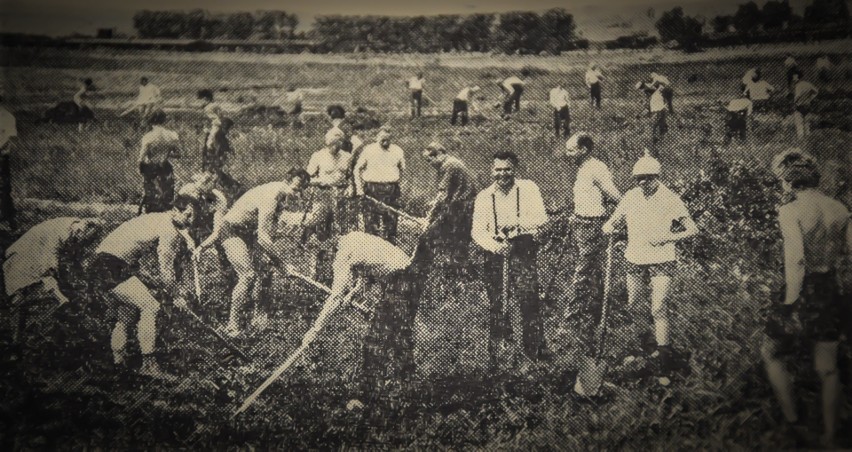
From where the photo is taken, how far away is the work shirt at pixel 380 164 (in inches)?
179

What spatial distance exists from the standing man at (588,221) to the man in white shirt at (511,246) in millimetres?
Result: 229

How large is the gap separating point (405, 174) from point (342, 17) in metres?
1.10

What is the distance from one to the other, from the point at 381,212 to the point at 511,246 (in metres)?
0.85

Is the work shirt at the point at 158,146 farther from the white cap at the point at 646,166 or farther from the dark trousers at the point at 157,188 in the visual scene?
the white cap at the point at 646,166

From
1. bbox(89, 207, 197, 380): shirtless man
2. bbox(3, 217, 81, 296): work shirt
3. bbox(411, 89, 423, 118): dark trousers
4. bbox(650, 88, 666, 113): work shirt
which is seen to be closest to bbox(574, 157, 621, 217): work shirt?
bbox(650, 88, 666, 113): work shirt

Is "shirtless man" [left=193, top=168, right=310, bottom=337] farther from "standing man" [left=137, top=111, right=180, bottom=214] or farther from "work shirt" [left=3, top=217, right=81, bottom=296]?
"work shirt" [left=3, top=217, right=81, bottom=296]

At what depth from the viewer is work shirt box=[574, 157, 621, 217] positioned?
4465 millimetres

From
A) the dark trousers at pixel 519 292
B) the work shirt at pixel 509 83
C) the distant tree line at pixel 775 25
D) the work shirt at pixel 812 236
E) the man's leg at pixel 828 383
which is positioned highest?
the distant tree line at pixel 775 25

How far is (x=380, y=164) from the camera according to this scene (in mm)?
4539

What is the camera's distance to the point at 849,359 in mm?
4285

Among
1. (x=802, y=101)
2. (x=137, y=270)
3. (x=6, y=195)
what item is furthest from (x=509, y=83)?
(x=6, y=195)

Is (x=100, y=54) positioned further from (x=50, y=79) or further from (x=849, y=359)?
(x=849, y=359)

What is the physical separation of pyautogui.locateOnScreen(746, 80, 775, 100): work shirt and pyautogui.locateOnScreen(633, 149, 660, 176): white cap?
729 millimetres

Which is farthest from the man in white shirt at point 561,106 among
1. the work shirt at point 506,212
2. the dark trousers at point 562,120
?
the work shirt at point 506,212
